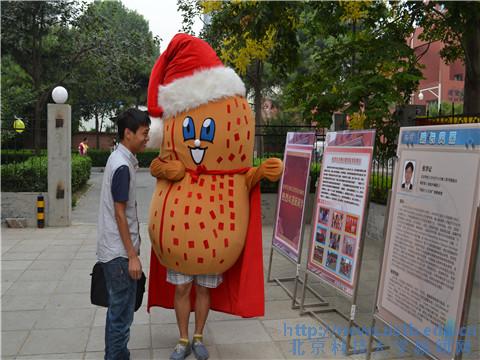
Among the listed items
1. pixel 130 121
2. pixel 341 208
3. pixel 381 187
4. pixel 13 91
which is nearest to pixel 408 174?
pixel 341 208

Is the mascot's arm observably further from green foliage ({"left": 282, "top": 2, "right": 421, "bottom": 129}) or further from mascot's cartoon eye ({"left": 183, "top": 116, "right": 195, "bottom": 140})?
green foliage ({"left": 282, "top": 2, "right": 421, "bottom": 129})

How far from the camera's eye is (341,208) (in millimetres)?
4047

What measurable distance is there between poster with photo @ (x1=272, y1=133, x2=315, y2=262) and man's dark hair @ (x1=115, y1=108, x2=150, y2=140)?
2.25 metres

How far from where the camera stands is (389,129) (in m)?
6.96

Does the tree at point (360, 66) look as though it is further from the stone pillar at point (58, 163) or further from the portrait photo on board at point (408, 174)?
the stone pillar at point (58, 163)

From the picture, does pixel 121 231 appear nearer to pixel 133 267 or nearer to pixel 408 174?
pixel 133 267

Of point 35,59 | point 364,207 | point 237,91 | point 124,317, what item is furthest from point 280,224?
point 35,59

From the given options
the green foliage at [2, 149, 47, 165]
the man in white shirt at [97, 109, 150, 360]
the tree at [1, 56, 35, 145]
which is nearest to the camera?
the man in white shirt at [97, 109, 150, 360]

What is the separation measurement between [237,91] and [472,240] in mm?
1949

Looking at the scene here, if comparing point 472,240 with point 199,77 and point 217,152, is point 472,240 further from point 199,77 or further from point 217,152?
point 199,77

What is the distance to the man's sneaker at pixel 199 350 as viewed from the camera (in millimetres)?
3594

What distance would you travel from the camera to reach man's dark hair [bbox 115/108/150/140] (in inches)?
127

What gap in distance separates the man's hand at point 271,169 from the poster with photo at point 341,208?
2.36 feet

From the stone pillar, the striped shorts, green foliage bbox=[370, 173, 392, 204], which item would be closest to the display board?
the striped shorts
